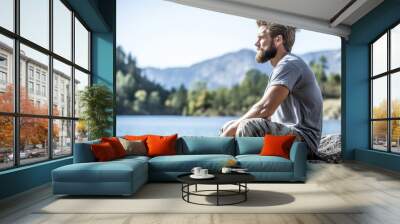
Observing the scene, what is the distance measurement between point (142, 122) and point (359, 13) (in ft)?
26.0

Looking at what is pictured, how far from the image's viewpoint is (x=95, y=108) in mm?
7930

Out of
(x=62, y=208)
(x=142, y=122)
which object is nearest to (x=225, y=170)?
(x=62, y=208)

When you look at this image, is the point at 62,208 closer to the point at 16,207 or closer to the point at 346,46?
the point at 16,207

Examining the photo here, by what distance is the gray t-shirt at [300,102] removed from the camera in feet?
30.3

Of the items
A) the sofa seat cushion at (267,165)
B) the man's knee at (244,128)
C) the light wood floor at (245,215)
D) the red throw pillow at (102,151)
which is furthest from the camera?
the man's knee at (244,128)

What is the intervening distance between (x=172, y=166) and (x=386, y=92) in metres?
5.31

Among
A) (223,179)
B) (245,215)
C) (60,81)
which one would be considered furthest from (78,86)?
(245,215)

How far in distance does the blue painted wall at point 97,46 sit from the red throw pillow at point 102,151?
87 centimetres

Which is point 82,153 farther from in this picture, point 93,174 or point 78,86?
point 78,86

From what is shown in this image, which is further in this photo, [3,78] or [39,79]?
[39,79]

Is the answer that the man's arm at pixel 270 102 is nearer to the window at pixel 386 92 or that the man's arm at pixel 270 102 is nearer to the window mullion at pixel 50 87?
the window at pixel 386 92

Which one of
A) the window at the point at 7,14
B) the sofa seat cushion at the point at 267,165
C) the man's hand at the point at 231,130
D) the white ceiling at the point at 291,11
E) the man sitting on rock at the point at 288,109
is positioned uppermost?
the white ceiling at the point at 291,11

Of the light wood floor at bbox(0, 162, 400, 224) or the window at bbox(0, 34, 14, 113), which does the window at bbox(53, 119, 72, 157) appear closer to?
the light wood floor at bbox(0, 162, 400, 224)

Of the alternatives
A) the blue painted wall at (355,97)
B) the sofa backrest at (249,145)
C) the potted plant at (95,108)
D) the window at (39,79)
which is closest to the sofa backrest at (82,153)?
the window at (39,79)
